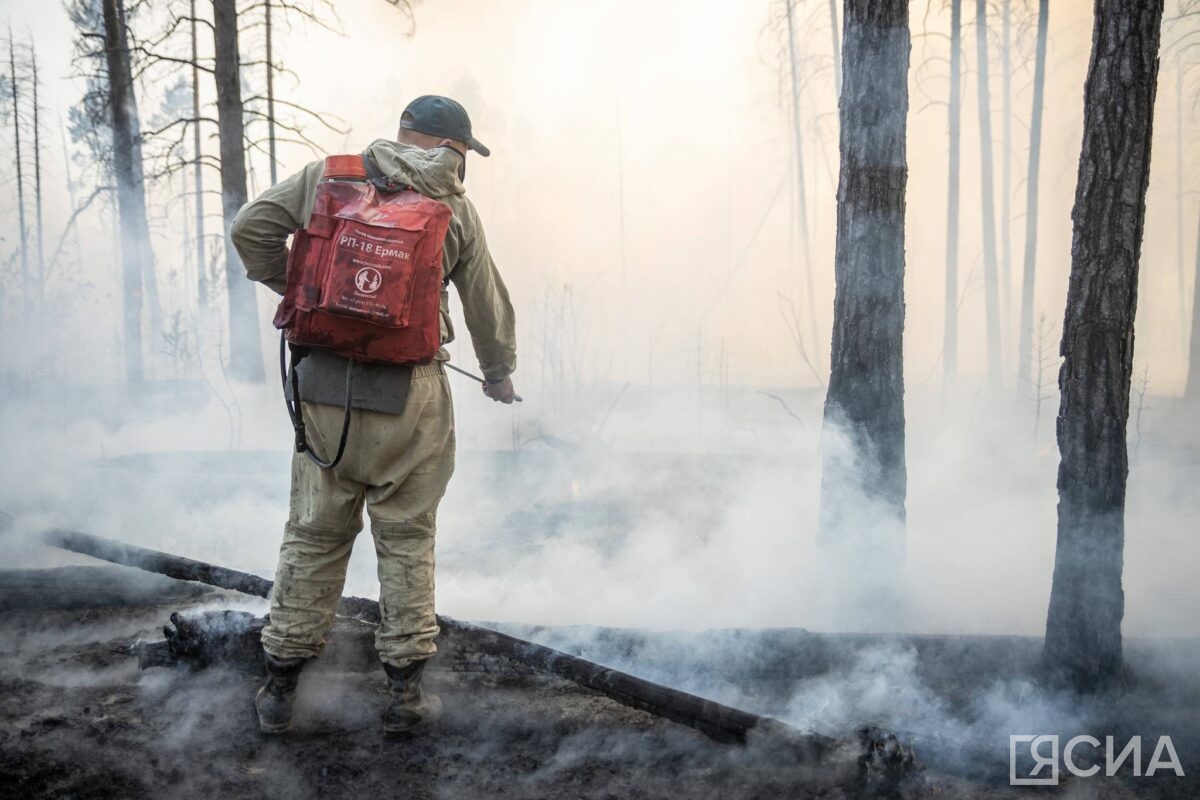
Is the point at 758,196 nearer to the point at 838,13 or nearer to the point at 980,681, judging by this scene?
the point at 838,13

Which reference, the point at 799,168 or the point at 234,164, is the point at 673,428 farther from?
the point at 234,164

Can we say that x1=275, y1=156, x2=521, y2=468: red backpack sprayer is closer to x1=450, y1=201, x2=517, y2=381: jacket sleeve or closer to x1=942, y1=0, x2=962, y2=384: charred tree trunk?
x1=450, y1=201, x2=517, y2=381: jacket sleeve

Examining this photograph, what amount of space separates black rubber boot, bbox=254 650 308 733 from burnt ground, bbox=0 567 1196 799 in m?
0.06

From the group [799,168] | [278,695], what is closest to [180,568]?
[278,695]

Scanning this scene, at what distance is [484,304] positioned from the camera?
3.35 meters

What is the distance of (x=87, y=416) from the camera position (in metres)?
10.6

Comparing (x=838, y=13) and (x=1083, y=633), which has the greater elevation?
(x=838, y=13)

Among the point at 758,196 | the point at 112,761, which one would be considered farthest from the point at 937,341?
the point at 112,761

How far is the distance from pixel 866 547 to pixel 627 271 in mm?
10672

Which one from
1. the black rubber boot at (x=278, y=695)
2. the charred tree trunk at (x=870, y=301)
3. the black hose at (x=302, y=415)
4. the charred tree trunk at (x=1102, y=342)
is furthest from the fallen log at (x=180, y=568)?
the charred tree trunk at (x=1102, y=342)

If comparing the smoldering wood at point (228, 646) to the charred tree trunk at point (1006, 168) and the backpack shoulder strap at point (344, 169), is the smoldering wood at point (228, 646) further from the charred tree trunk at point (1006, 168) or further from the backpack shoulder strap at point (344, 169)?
the charred tree trunk at point (1006, 168)

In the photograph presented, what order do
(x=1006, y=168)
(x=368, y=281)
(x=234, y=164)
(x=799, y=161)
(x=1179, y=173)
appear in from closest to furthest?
(x=368, y=281) < (x=234, y=164) < (x=799, y=161) < (x=1006, y=168) < (x=1179, y=173)

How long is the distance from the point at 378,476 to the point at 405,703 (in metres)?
0.82

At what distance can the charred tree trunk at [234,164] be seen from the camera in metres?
9.73
